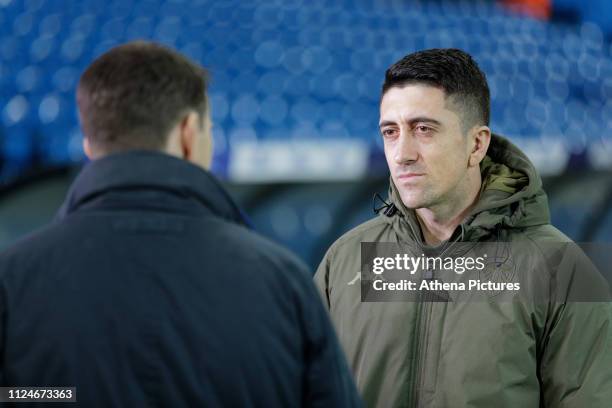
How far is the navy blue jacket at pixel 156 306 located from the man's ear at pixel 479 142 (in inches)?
30.4

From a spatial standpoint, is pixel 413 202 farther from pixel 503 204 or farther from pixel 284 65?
pixel 284 65

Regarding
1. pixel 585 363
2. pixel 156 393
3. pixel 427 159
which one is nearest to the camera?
pixel 156 393

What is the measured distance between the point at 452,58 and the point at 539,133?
177 inches

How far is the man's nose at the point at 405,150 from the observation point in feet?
5.28

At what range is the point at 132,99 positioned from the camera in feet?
3.29

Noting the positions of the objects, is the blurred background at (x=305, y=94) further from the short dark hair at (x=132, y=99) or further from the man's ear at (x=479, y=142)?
the short dark hair at (x=132, y=99)

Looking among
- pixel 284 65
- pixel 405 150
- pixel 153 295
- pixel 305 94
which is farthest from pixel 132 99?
pixel 284 65

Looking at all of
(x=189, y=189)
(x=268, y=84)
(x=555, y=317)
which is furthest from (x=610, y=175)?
(x=189, y=189)

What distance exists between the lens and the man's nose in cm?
161

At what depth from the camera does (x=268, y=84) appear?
5.36 m

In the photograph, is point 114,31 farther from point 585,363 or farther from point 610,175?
point 585,363

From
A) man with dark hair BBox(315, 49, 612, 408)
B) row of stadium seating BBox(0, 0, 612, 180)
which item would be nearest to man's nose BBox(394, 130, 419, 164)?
man with dark hair BBox(315, 49, 612, 408)

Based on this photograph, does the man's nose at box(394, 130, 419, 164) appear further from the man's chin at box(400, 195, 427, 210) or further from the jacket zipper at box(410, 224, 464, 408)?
the jacket zipper at box(410, 224, 464, 408)

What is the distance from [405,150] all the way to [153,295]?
808 mm
